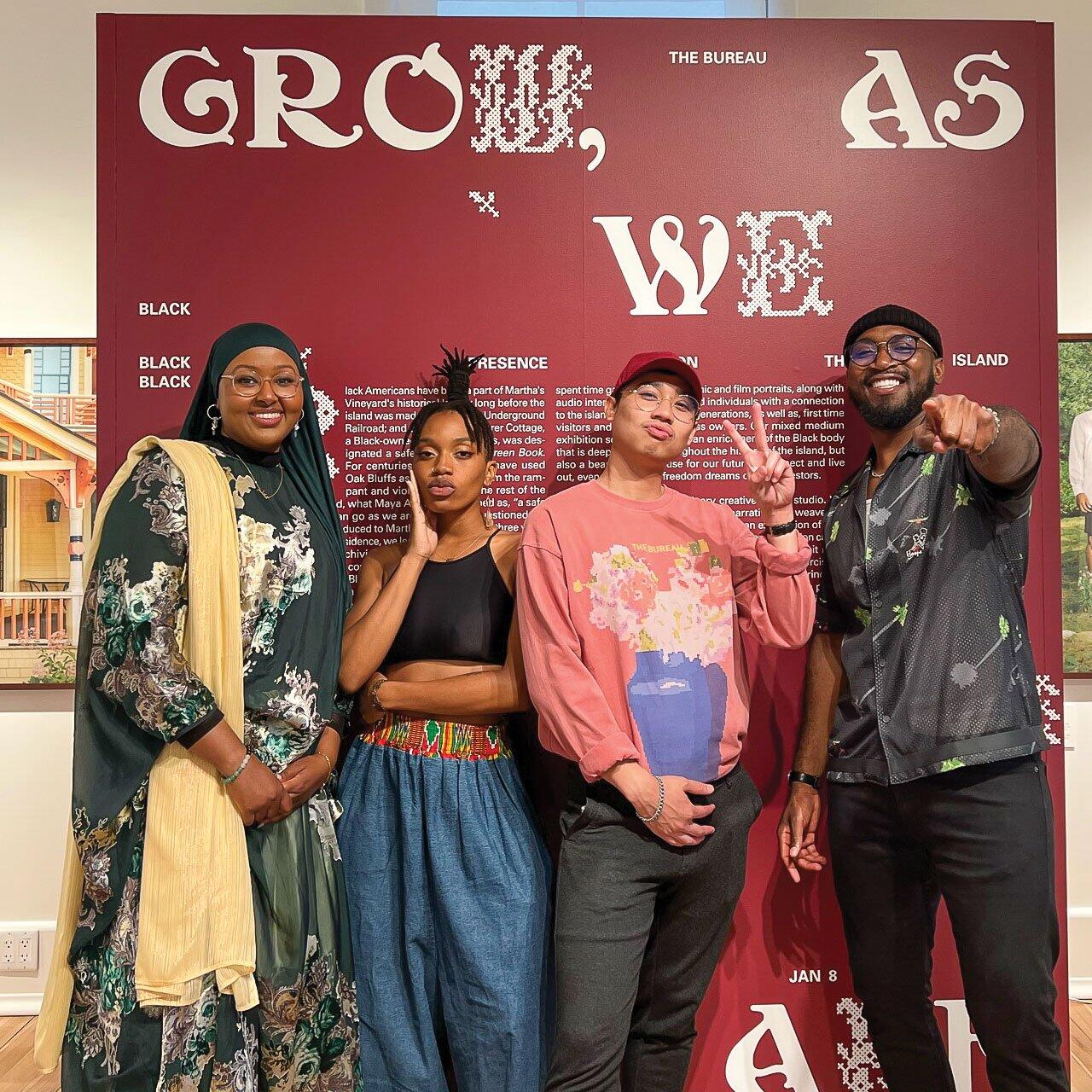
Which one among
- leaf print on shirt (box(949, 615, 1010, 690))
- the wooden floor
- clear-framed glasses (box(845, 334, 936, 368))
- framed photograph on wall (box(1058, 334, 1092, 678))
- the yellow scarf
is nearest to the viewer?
the yellow scarf

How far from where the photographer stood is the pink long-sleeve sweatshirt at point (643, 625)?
225 centimetres

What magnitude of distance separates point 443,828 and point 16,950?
2.48m

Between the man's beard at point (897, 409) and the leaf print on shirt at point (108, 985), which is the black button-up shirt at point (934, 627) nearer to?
the man's beard at point (897, 409)

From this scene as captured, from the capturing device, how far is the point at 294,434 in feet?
8.11

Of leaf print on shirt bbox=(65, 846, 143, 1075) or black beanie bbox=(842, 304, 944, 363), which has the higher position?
black beanie bbox=(842, 304, 944, 363)

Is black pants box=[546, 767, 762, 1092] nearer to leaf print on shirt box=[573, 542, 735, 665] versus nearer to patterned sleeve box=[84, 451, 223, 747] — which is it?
leaf print on shirt box=[573, 542, 735, 665]

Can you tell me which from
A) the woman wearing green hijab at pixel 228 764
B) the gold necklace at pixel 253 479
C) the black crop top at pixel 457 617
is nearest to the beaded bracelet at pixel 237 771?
the woman wearing green hijab at pixel 228 764

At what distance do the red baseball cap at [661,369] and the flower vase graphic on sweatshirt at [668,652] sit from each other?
0.43 metres

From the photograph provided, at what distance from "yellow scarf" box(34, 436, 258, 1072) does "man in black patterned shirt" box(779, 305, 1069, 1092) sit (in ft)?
4.68

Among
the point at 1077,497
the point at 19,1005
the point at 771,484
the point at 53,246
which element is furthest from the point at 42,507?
the point at 1077,497

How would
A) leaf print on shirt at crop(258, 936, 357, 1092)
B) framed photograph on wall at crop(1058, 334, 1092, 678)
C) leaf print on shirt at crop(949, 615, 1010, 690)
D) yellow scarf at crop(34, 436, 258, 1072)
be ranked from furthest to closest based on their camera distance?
framed photograph on wall at crop(1058, 334, 1092, 678), leaf print on shirt at crop(949, 615, 1010, 690), leaf print on shirt at crop(258, 936, 357, 1092), yellow scarf at crop(34, 436, 258, 1072)

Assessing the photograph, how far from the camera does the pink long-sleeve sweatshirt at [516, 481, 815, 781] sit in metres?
2.25

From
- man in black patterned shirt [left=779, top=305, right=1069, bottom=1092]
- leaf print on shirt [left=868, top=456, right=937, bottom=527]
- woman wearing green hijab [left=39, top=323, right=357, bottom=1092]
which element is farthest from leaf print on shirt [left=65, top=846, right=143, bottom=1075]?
leaf print on shirt [left=868, top=456, right=937, bottom=527]

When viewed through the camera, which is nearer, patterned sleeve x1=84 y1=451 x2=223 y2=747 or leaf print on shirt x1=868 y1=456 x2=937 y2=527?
patterned sleeve x1=84 y1=451 x2=223 y2=747
